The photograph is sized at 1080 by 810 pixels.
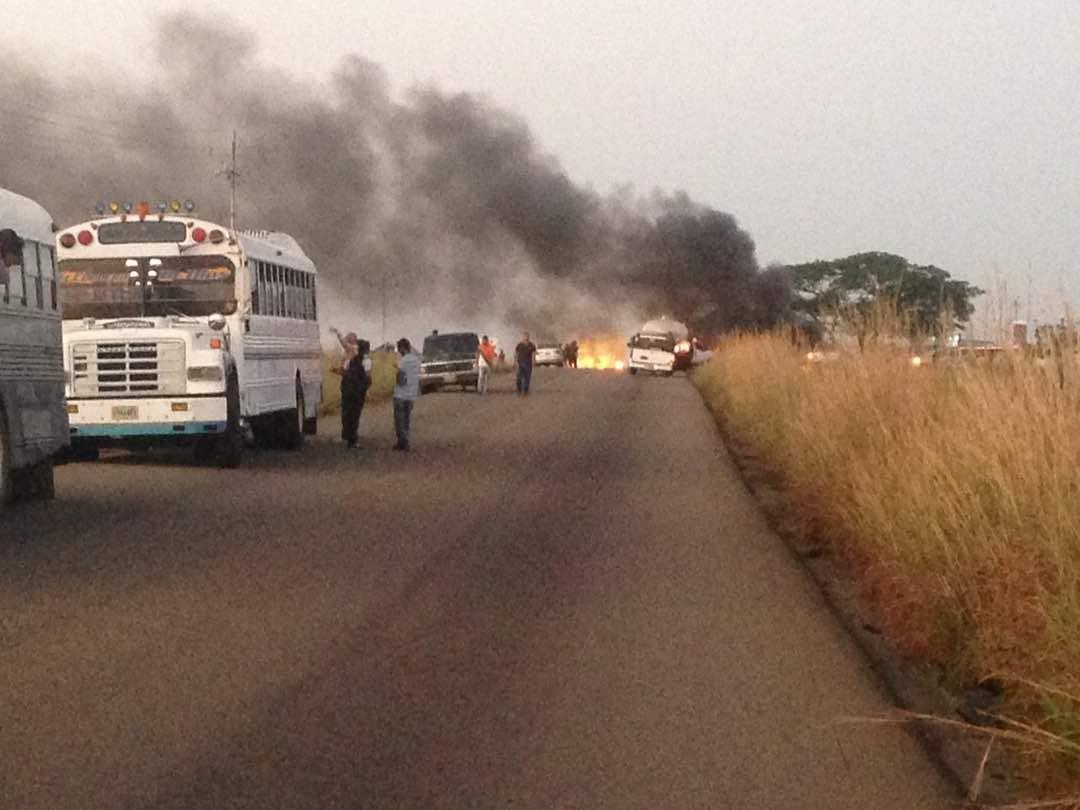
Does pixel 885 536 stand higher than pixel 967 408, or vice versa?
pixel 967 408

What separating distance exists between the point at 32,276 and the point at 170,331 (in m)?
4.44

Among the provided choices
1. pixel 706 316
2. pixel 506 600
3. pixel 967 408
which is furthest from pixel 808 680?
pixel 706 316

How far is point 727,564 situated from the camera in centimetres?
1372

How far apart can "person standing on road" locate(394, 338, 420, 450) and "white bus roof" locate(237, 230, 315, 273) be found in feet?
6.82

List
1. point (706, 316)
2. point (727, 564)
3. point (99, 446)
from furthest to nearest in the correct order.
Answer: point (706, 316)
point (99, 446)
point (727, 564)

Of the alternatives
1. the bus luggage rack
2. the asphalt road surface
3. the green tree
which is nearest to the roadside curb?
the asphalt road surface

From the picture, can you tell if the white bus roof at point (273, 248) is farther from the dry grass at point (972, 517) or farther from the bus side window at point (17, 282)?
the dry grass at point (972, 517)

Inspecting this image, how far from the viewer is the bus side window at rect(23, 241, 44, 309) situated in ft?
56.1

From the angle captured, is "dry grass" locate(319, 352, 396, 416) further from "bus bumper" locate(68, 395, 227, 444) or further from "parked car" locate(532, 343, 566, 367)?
"parked car" locate(532, 343, 566, 367)

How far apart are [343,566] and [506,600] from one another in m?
1.91

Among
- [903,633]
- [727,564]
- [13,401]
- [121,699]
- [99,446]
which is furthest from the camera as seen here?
[99,446]

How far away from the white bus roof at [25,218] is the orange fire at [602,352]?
69423 millimetres

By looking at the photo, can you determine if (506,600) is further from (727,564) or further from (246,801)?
(246,801)

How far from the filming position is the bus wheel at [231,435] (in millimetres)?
21750
